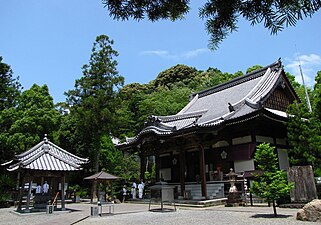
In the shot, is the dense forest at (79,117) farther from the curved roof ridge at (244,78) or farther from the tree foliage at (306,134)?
the tree foliage at (306,134)

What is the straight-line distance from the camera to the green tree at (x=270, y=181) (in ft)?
33.6

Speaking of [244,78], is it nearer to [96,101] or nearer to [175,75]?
[96,101]

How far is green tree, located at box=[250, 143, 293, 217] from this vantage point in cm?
1024

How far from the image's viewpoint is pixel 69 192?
27.9 m

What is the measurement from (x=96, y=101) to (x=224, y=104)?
13366 mm

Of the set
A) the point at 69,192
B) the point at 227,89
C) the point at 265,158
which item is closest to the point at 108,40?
the point at 227,89

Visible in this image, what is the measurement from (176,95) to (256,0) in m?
46.6

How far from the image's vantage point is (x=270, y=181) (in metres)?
10.6

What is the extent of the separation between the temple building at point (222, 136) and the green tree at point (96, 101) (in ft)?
16.8

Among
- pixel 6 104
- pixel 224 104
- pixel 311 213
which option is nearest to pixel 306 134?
pixel 311 213

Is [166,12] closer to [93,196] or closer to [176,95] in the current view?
[93,196]

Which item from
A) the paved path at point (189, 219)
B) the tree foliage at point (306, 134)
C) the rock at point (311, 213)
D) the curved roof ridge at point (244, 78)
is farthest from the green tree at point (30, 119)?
the rock at point (311, 213)

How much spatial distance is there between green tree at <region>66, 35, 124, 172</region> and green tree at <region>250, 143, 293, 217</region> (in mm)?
20539

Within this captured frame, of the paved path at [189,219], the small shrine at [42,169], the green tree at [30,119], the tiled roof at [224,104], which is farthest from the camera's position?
the green tree at [30,119]
